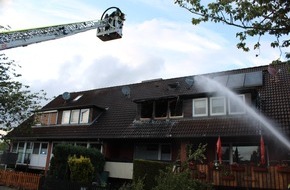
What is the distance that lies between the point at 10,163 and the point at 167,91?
1603 centimetres

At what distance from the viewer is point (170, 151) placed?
23.2 m

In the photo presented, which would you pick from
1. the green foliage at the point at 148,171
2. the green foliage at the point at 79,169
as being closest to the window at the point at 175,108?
the green foliage at the point at 148,171

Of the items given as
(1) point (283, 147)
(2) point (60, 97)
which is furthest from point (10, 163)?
(1) point (283, 147)

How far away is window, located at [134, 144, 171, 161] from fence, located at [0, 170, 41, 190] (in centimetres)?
726

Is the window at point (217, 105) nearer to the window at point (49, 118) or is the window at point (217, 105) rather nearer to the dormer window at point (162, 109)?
the dormer window at point (162, 109)

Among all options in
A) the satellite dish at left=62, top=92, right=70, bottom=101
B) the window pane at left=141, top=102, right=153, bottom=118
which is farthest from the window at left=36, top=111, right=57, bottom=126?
the window pane at left=141, top=102, right=153, bottom=118

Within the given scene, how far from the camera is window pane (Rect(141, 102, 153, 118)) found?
24803 mm

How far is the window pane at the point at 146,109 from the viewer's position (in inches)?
977

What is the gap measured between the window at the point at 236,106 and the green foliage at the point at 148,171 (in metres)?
6.00

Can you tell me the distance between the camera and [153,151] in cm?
2403

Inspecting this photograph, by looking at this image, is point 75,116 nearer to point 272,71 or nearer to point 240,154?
point 240,154

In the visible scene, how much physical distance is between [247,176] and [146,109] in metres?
10.6

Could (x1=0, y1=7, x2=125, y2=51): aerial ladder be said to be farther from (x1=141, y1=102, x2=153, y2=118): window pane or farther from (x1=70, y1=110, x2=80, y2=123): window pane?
(x1=70, y1=110, x2=80, y2=123): window pane

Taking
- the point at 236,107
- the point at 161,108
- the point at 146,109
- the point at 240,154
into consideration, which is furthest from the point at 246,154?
the point at 146,109
